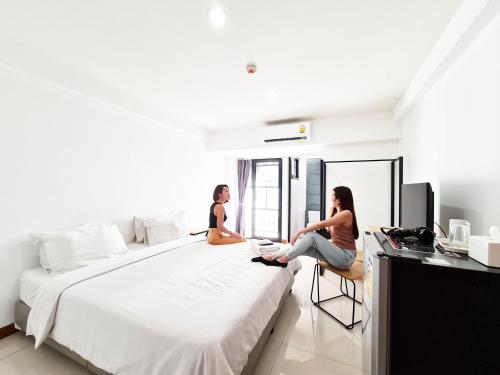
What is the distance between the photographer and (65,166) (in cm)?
224

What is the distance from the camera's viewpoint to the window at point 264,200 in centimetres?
500

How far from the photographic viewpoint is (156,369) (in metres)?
1.05

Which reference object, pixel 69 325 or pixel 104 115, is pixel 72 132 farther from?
pixel 69 325

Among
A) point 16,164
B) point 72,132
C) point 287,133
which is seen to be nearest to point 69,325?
point 16,164

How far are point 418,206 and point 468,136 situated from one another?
0.58m

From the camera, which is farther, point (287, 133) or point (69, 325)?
point (287, 133)

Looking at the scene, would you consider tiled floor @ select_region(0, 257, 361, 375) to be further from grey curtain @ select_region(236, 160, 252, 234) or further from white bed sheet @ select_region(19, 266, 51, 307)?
grey curtain @ select_region(236, 160, 252, 234)

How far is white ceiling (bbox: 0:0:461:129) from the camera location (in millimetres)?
1447

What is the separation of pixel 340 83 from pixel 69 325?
3257 mm

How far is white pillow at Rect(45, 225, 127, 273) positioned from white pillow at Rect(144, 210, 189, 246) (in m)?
0.49

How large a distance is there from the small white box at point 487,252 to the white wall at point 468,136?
46cm

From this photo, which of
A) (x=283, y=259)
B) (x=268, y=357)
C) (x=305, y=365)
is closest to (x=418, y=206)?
(x=283, y=259)

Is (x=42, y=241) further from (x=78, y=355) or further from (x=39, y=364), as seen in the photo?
(x=78, y=355)

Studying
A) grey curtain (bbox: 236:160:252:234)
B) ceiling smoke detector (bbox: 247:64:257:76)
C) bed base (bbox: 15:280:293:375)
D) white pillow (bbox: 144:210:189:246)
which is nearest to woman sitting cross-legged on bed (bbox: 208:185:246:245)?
white pillow (bbox: 144:210:189:246)
